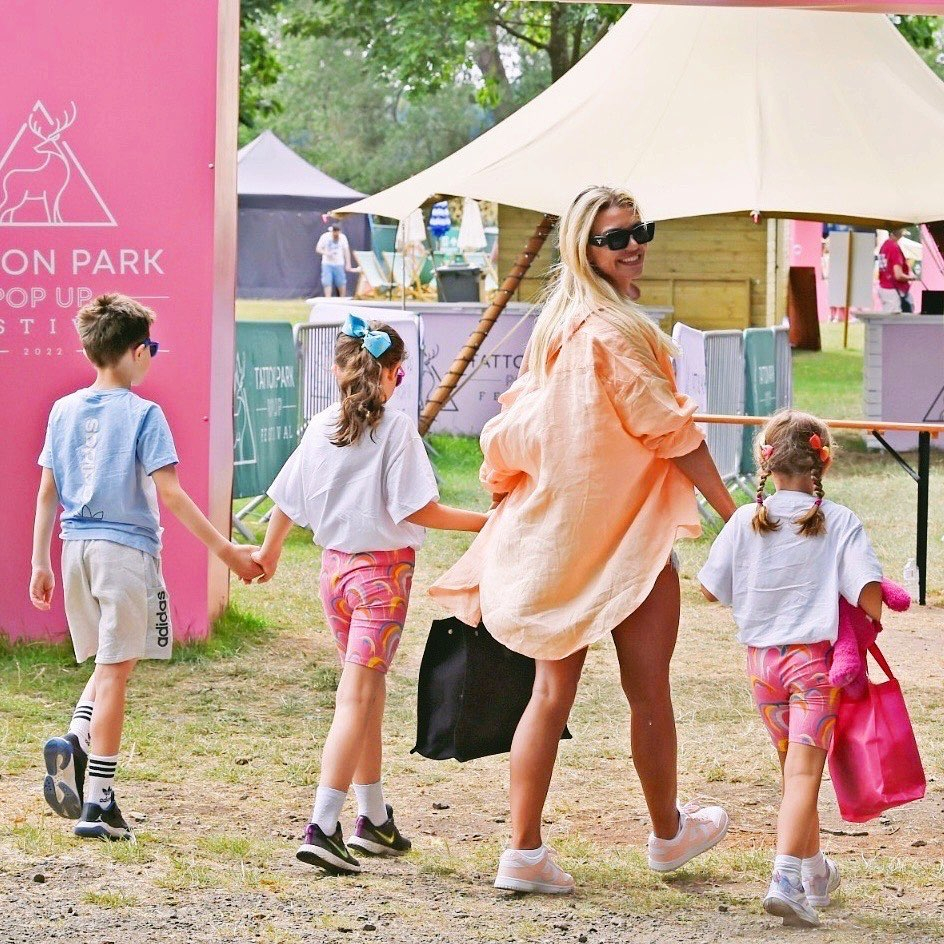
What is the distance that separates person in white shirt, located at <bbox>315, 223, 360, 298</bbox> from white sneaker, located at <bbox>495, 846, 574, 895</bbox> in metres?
29.5

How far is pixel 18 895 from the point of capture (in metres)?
4.08

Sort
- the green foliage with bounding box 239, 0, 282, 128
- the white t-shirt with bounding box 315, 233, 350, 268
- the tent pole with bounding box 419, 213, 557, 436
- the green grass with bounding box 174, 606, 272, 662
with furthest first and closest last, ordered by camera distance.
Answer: the white t-shirt with bounding box 315, 233, 350, 268
the green foliage with bounding box 239, 0, 282, 128
the tent pole with bounding box 419, 213, 557, 436
the green grass with bounding box 174, 606, 272, 662

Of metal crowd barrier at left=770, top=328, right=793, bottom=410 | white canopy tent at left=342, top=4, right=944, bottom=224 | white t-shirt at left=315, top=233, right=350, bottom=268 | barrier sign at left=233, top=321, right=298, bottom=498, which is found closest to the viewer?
barrier sign at left=233, top=321, right=298, bottom=498

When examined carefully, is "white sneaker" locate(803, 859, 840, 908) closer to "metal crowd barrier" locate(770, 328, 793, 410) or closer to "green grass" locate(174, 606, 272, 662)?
"green grass" locate(174, 606, 272, 662)

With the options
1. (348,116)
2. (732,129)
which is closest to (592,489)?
(732,129)

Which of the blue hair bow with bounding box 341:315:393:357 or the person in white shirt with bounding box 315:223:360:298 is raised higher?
the person in white shirt with bounding box 315:223:360:298

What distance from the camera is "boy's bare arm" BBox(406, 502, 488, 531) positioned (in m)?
4.36

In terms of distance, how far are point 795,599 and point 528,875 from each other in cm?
102

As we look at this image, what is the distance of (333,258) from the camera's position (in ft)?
109

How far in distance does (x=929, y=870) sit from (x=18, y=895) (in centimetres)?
251

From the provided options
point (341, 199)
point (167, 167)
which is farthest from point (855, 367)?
point (167, 167)

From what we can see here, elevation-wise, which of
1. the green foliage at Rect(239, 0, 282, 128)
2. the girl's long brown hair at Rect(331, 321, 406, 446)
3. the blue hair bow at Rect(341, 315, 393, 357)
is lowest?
the girl's long brown hair at Rect(331, 321, 406, 446)

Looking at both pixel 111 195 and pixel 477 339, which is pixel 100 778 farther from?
pixel 477 339

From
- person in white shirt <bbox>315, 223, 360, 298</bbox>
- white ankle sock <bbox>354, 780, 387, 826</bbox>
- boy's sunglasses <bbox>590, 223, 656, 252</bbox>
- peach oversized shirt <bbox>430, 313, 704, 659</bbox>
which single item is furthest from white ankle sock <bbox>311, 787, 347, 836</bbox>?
person in white shirt <bbox>315, 223, 360, 298</bbox>
